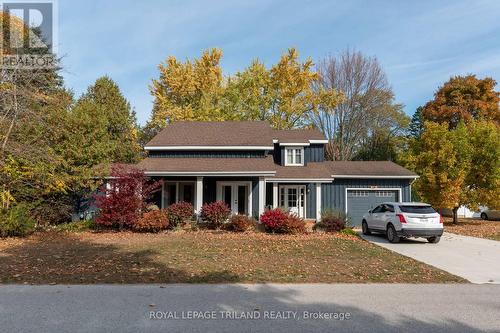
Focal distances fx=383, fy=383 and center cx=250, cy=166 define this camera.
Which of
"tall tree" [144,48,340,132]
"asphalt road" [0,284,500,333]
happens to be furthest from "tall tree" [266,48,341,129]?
"asphalt road" [0,284,500,333]

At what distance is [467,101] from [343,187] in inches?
915

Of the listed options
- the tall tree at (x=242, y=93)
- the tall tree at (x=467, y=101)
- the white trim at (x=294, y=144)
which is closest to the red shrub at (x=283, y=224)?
the white trim at (x=294, y=144)

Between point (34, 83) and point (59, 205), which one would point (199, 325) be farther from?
point (59, 205)

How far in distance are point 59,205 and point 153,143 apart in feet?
20.1

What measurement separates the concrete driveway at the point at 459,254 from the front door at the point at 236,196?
7.19m

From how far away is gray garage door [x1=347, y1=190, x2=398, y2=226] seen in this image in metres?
23.3

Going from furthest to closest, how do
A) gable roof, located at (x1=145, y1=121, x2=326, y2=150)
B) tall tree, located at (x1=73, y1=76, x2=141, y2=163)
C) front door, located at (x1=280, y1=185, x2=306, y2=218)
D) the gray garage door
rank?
tall tree, located at (x1=73, y1=76, x2=141, y2=163), front door, located at (x1=280, y1=185, x2=306, y2=218), the gray garage door, gable roof, located at (x1=145, y1=121, x2=326, y2=150)

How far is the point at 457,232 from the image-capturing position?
1950 cm

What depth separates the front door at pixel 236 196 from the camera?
21.8 metres

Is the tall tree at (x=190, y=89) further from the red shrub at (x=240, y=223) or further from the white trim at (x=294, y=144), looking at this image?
the red shrub at (x=240, y=223)

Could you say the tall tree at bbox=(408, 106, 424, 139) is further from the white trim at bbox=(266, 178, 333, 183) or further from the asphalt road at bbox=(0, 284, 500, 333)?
the asphalt road at bbox=(0, 284, 500, 333)

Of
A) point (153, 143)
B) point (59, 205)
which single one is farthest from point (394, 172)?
point (59, 205)

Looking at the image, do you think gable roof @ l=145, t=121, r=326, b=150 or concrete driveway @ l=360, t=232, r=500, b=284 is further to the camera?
gable roof @ l=145, t=121, r=326, b=150

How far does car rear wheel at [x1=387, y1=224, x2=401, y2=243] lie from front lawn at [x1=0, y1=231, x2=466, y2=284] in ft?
5.17
